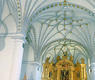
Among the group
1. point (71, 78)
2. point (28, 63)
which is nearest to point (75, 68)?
point (71, 78)

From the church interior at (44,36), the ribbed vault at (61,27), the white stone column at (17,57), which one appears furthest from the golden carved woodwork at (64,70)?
the white stone column at (17,57)

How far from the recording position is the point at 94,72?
14.6 m

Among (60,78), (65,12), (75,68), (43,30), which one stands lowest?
(60,78)

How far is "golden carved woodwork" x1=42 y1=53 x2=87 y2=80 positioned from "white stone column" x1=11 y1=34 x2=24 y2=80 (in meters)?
9.50

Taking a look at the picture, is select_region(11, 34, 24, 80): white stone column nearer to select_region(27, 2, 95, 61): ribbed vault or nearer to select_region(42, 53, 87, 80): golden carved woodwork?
select_region(27, 2, 95, 61): ribbed vault

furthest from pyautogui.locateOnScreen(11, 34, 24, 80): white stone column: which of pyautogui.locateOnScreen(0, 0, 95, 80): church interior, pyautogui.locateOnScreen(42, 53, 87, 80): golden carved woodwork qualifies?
pyautogui.locateOnScreen(42, 53, 87, 80): golden carved woodwork

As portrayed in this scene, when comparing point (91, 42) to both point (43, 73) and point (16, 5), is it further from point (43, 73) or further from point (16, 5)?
point (16, 5)

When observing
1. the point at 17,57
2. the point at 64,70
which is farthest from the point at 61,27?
the point at 17,57

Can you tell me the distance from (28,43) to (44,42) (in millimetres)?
1729

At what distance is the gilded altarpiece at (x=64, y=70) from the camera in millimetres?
18484

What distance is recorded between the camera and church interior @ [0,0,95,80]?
9.74 meters

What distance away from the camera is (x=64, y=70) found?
19.0 metres

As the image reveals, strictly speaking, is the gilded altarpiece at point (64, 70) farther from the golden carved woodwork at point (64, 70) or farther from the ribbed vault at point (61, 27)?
the ribbed vault at point (61, 27)

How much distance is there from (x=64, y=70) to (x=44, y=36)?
576cm
